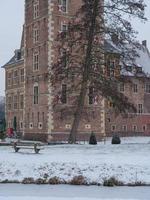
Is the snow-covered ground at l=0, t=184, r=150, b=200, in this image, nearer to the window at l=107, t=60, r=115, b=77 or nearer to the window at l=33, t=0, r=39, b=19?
the window at l=107, t=60, r=115, b=77

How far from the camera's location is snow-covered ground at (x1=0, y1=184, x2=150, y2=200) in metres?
17.1

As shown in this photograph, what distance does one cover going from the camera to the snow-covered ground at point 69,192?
56.0 ft

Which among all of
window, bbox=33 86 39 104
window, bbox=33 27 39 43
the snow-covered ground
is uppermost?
window, bbox=33 27 39 43

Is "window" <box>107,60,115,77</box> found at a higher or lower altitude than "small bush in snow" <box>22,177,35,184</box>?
higher

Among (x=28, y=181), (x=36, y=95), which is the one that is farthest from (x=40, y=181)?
(x=36, y=95)

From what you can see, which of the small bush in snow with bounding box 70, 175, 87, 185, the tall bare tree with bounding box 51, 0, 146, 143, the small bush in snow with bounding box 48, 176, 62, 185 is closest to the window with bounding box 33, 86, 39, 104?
the tall bare tree with bounding box 51, 0, 146, 143

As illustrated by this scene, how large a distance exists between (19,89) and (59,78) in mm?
31870

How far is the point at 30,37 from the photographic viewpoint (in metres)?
65.9

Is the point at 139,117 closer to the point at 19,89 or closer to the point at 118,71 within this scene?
the point at 19,89

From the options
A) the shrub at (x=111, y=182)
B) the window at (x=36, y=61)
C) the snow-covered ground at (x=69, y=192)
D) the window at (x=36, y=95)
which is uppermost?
the window at (x=36, y=61)

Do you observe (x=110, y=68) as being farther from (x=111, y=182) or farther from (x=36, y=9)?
(x=36, y=9)

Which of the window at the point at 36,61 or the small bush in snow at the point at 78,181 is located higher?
the window at the point at 36,61

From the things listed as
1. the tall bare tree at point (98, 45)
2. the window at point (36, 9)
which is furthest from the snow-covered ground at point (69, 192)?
the window at point (36, 9)

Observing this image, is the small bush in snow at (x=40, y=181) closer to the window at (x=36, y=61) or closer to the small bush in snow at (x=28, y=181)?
the small bush in snow at (x=28, y=181)
